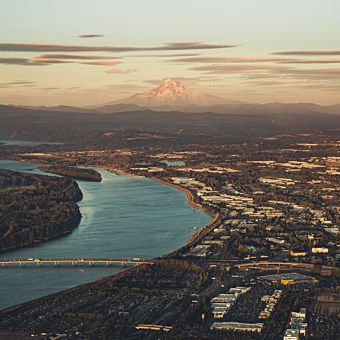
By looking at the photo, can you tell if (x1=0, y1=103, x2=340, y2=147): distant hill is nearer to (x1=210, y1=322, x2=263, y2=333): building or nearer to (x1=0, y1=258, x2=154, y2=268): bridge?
(x1=0, y1=258, x2=154, y2=268): bridge

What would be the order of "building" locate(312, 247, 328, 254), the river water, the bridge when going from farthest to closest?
"building" locate(312, 247, 328, 254)
the bridge
the river water

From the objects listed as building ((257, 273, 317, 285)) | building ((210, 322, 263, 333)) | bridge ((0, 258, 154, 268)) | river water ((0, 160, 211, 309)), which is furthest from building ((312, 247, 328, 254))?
building ((210, 322, 263, 333))

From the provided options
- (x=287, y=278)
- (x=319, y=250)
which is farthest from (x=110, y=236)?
(x=287, y=278)

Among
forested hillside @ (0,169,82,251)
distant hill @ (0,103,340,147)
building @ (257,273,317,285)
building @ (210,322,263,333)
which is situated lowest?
distant hill @ (0,103,340,147)

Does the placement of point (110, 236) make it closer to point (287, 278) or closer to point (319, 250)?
point (319, 250)

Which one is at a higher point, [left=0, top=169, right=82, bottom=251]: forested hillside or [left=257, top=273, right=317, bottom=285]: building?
[left=257, top=273, right=317, bottom=285]: building

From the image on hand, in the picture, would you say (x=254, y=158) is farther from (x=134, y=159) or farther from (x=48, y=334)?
(x=48, y=334)

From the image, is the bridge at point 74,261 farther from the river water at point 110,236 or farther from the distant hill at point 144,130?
the distant hill at point 144,130

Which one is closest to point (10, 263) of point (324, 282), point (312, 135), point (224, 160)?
point (324, 282)
